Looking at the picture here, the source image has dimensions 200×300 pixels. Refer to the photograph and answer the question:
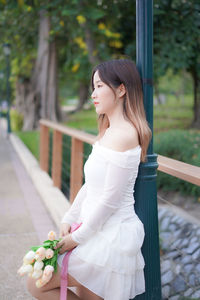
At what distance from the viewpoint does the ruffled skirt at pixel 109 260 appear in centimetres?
182

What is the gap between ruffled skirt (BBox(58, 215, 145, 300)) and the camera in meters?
1.82

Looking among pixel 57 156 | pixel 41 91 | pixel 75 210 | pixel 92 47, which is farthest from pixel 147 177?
pixel 41 91

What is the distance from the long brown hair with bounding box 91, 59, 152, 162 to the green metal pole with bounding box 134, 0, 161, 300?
0.10 metres

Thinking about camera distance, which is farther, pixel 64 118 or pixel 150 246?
pixel 64 118

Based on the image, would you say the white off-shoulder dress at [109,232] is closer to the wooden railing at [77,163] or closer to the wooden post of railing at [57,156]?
the wooden railing at [77,163]

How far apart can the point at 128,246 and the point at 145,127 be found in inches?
22.8

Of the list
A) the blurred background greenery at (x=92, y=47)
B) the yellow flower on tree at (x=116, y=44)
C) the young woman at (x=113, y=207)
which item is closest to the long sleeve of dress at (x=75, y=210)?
the young woman at (x=113, y=207)

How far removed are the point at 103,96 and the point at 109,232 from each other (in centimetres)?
66

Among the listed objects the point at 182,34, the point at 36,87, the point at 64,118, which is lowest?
the point at 64,118

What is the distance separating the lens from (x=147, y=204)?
2.07 metres

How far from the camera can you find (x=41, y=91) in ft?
58.3

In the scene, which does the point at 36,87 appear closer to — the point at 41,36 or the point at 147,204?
the point at 41,36

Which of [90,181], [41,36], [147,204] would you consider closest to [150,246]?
[147,204]

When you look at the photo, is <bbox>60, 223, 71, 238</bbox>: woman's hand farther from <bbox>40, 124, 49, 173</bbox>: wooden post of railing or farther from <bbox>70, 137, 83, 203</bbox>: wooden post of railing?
<bbox>40, 124, 49, 173</bbox>: wooden post of railing
